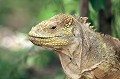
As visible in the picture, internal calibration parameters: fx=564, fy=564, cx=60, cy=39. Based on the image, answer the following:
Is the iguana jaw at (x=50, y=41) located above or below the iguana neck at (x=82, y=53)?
above

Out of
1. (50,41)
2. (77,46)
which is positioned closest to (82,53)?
(77,46)

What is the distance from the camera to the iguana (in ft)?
18.3

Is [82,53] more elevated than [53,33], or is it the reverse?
[53,33]

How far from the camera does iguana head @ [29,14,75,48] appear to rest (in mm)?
5566

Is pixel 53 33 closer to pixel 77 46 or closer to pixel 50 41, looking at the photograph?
pixel 50 41

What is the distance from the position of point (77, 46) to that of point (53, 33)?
275 mm

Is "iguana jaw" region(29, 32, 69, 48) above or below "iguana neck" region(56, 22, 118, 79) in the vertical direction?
above

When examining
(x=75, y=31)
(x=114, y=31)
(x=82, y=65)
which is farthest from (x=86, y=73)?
(x=114, y=31)

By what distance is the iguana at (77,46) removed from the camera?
5586 millimetres

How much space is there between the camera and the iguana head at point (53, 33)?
5.57 m

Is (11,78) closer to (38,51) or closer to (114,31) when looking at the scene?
(38,51)

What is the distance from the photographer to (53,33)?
559 centimetres

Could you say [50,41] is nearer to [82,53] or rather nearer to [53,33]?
[53,33]

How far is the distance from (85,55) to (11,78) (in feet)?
11.8
